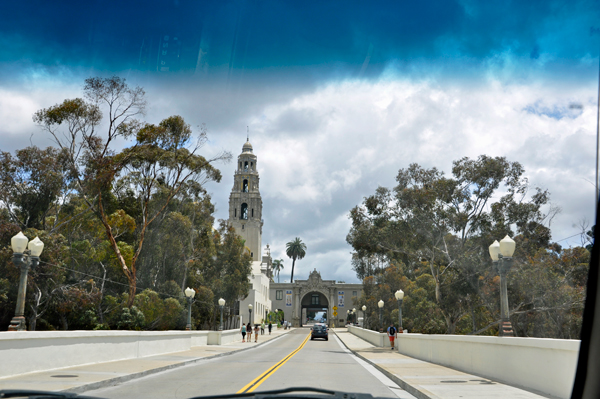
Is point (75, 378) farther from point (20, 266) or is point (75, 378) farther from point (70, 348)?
point (20, 266)

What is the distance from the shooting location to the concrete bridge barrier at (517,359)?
866 centimetres

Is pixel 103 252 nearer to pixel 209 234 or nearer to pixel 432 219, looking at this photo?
pixel 209 234

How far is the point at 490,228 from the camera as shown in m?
30.8

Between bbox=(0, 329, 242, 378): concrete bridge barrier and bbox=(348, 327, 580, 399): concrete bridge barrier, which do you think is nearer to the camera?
bbox=(348, 327, 580, 399): concrete bridge barrier

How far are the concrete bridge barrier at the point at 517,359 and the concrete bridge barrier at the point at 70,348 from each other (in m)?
11.3

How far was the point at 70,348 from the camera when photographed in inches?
586

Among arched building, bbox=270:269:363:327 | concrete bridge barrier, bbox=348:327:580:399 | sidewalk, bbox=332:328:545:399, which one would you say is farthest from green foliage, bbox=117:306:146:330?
arched building, bbox=270:269:363:327

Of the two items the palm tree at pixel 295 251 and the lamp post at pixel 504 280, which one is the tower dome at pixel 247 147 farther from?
the lamp post at pixel 504 280

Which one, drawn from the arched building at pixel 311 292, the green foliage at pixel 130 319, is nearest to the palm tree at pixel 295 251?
the arched building at pixel 311 292

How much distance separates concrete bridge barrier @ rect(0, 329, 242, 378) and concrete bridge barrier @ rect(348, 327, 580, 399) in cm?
1127

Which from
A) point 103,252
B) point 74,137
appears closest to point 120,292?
point 103,252

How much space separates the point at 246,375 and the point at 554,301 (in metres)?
20.2

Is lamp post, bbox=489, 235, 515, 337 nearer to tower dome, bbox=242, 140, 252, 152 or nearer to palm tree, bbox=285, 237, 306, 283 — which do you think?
tower dome, bbox=242, 140, 252, 152

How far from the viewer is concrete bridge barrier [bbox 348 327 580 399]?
28.4 feet
